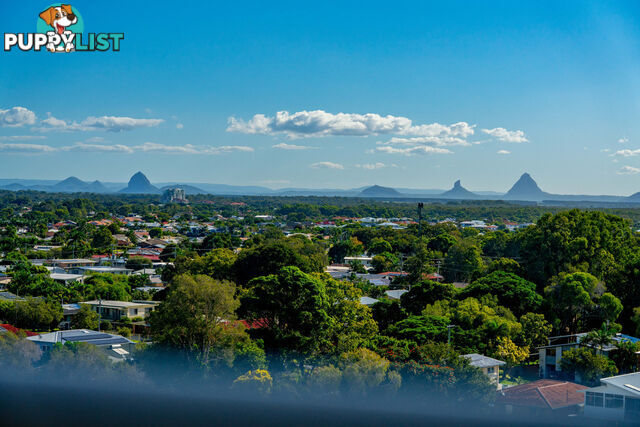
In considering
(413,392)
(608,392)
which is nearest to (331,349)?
(413,392)

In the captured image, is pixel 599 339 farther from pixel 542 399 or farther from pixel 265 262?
pixel 265 262

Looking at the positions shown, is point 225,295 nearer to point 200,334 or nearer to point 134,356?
point 200,334

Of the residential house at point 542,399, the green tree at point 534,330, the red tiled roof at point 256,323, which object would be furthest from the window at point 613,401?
the red tiled roof at point 256,323

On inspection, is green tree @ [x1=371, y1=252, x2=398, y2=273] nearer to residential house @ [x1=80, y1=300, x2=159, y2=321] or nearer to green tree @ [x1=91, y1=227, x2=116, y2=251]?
residential house @ [x1=80, y1=300, x2=159, y2=321]

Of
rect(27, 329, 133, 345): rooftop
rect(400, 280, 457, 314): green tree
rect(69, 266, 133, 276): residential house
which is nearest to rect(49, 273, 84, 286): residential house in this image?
rect(69, 266, 133, 276): residential house

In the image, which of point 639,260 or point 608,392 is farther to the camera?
point 639,260

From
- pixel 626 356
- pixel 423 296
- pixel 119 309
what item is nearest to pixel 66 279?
pixel 119 309

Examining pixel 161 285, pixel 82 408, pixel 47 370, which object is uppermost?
pixel 82 408

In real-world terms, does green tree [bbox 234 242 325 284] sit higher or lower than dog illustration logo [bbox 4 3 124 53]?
lower
